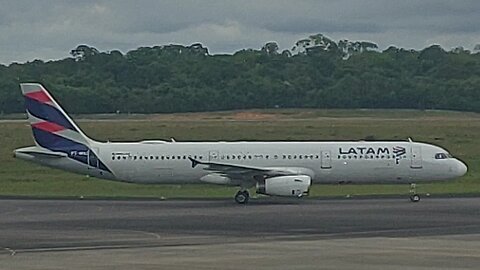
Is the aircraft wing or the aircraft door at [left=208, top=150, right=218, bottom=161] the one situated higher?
the aircraft door at [left=208, top=150, right=218, bottom=161]

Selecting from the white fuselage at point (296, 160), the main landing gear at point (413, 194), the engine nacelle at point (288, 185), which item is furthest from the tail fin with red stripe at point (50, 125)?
the main landing gear at point (413, 194)

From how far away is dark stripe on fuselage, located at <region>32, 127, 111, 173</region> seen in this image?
5225 centimetres

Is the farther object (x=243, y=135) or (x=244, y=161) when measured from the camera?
(x=243, y=135)

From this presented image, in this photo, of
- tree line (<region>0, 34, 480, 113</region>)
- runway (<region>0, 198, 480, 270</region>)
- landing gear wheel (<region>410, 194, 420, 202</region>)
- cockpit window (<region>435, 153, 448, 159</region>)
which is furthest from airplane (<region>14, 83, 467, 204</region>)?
tree line (<region>0, 34, 480, 113</region>)

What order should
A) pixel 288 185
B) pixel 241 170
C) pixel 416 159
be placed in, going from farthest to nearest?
1. pixel 416 159
2. pixel 241 170
3. pixel 288 185

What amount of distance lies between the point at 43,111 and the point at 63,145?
1.80m

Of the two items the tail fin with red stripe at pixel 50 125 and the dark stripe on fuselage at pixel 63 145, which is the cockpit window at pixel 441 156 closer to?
the dark stripe on fuselage at pixel 63 145

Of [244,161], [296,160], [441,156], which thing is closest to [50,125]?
[244,161]

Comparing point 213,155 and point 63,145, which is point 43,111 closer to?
point 63,145

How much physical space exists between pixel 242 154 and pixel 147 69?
382 ft

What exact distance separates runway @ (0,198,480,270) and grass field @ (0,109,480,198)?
783 centimetres

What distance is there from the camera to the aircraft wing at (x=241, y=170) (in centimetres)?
5028

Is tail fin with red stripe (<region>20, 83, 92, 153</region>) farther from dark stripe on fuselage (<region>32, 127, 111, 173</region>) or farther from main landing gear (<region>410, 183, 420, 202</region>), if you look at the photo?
main landing gear (<region>410, 183, 420, 202</region>)

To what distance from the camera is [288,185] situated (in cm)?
4950
